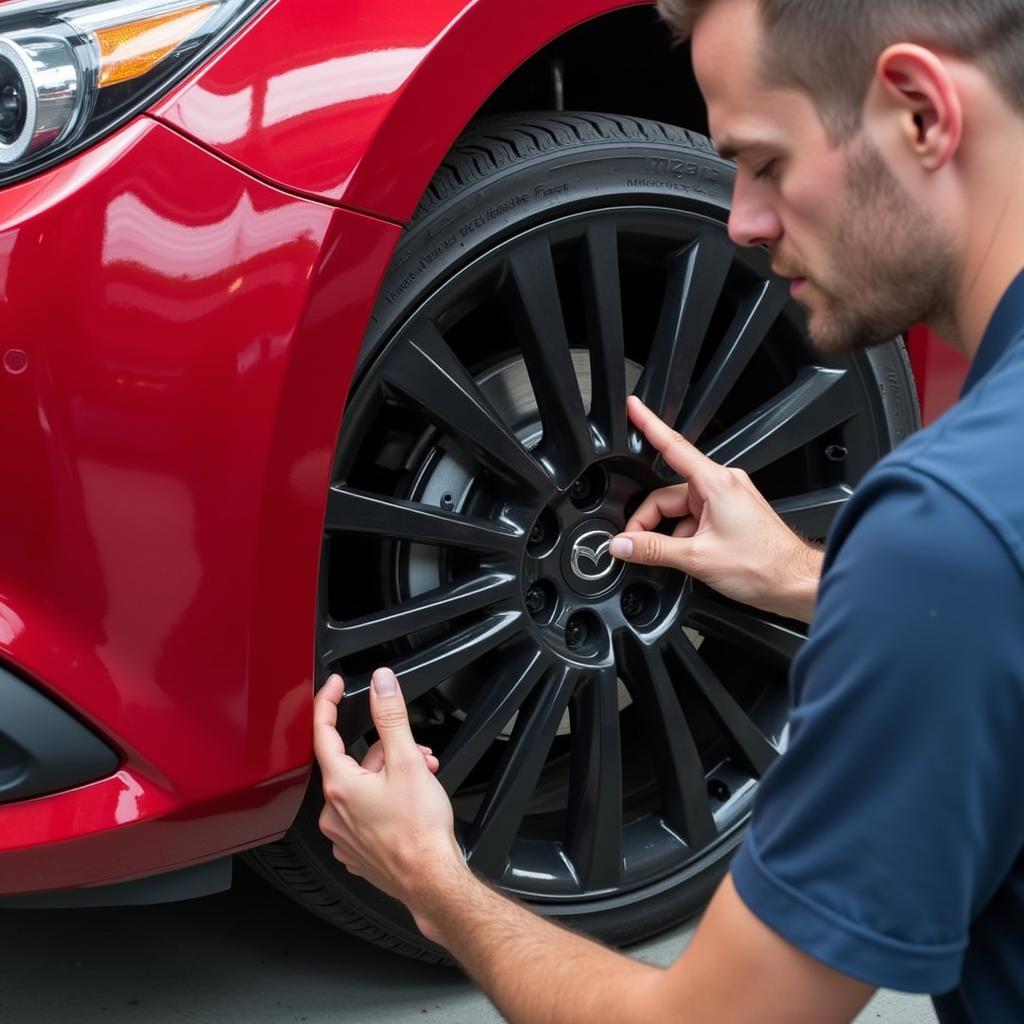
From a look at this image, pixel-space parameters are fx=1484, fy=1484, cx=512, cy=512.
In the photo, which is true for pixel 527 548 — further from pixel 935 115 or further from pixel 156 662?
pixel 935 115

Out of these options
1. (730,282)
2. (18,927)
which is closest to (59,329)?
(730,282)

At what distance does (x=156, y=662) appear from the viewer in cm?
142

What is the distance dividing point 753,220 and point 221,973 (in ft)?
4.21

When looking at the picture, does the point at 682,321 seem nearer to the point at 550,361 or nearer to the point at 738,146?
the point at 550,361

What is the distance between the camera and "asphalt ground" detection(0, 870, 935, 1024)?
1829mm

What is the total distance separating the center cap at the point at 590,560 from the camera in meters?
1.75

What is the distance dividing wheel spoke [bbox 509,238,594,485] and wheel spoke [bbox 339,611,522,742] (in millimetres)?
186

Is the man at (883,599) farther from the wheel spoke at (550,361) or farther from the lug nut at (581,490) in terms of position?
the lug nut at (581,490)

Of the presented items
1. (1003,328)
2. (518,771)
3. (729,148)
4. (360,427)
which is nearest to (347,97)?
(360,427)

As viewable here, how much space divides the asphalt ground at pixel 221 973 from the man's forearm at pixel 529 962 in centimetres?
66

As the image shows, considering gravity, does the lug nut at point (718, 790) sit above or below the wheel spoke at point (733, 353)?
below

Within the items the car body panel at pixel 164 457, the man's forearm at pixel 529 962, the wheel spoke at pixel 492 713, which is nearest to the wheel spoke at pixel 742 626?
the wheel spoke at pixel 492 713

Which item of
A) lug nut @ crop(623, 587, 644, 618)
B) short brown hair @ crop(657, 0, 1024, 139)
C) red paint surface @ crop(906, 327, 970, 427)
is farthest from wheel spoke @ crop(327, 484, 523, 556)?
red paint surface @ crop(906, 327, 970, 427)

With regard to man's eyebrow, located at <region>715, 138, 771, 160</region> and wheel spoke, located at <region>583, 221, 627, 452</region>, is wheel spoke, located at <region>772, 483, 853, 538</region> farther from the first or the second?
man's eyebrow, located at <region>715, 138, 771, 160</region>
